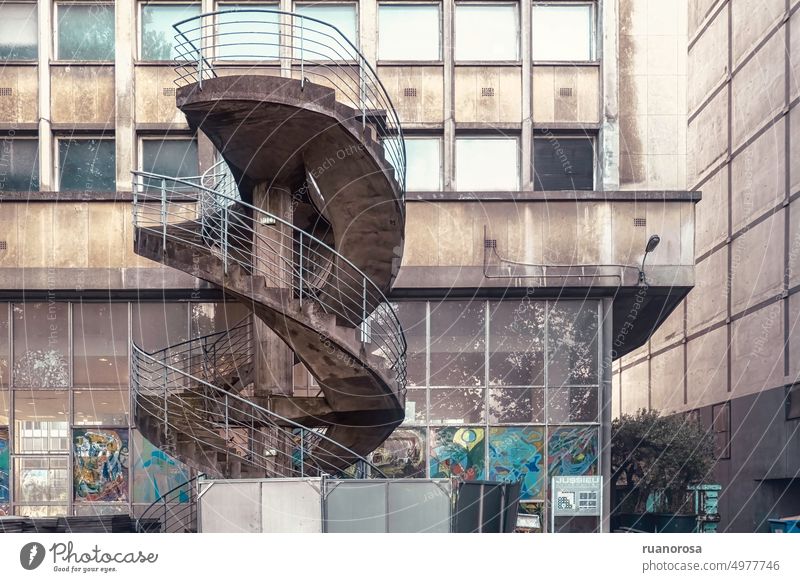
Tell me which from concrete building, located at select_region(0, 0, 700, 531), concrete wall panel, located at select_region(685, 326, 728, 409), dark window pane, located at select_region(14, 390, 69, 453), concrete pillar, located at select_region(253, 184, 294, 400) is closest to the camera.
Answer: concrete pillar, located at select_region(253, 184, 294, 400)

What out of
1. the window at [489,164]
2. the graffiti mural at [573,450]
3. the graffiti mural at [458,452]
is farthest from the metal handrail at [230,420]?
the window at [489,164]

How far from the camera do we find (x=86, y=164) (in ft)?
65.8

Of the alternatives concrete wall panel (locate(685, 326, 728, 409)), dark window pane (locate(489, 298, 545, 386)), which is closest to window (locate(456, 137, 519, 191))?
dark window pane (locate(489, 298, 545, 386))

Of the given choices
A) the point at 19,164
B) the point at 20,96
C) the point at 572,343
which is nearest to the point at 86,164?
the point at 19,164

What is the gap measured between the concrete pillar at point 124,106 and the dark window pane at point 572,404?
8254mm

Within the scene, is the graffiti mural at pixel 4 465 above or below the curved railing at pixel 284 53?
below

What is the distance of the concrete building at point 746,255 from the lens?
90.2 ft

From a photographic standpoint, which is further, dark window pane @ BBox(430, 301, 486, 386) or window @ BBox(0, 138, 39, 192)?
window @ BBox(0, 138, 39, 192)

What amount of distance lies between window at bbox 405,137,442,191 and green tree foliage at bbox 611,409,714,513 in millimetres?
9210

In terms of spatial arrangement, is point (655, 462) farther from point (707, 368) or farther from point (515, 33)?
point (515, 33)

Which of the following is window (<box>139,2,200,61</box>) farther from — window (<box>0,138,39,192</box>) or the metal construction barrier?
the metal construction barrier

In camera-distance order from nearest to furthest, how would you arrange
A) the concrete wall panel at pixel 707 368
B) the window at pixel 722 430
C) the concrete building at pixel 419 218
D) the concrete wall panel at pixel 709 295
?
the concrete building at pixel 419 218, the window at pixel 722 430, the concrete wall panel at pixel 707 368, the concrete wall panel at pixel 709 295

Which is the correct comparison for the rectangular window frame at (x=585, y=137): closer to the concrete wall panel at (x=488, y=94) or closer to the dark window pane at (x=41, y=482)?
the concrete wall panel at (x=488, y=94)

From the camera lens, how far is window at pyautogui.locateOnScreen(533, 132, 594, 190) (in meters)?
20.1
